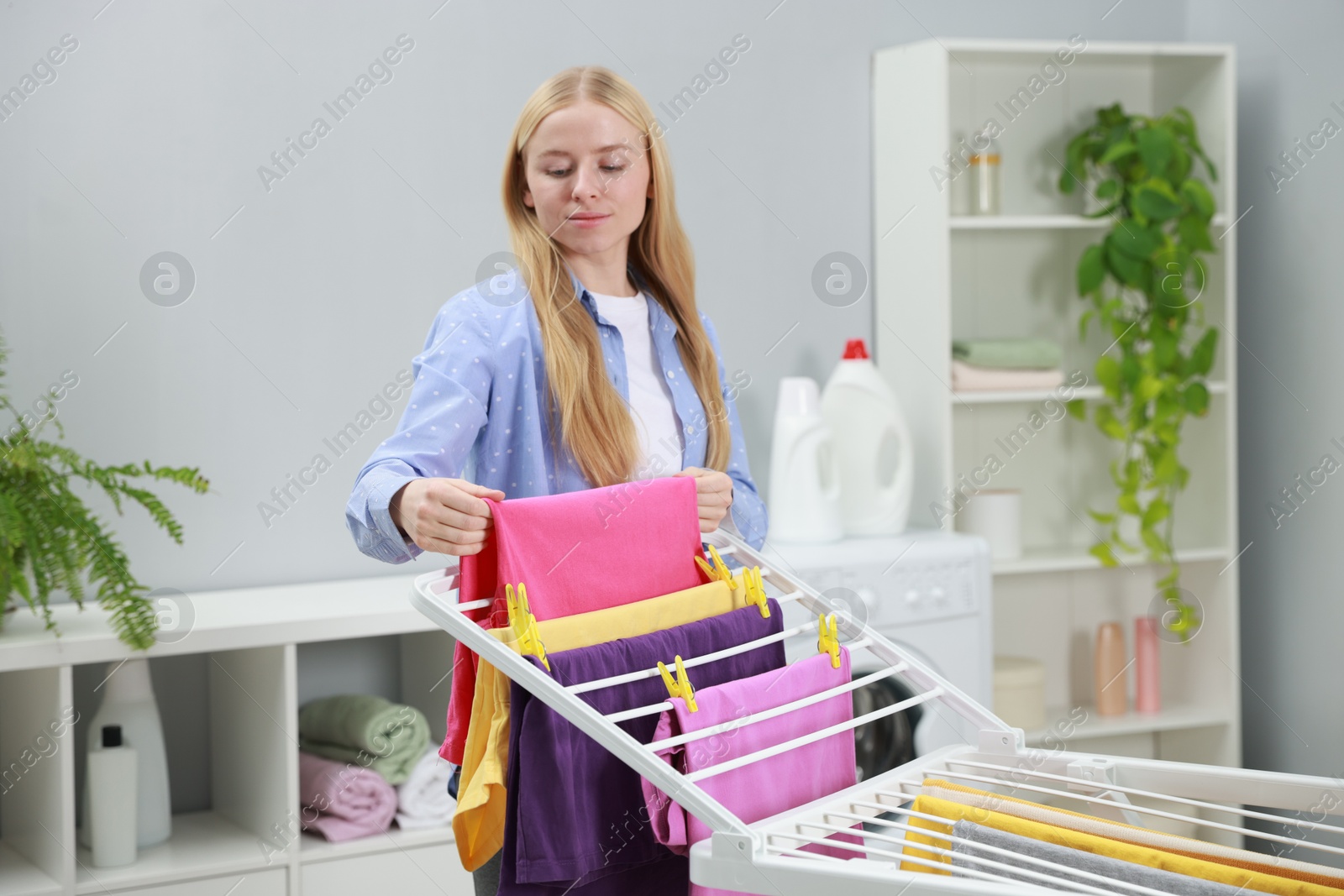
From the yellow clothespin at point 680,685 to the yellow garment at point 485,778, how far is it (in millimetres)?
145

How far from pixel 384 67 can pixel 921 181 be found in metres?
1.12

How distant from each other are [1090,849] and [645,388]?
2.13ft

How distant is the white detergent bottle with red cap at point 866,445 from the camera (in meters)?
2.50

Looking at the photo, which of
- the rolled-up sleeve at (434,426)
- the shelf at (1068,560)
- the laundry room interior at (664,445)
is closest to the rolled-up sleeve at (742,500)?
the laundry room interior at (664,445)

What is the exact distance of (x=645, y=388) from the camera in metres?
1.35

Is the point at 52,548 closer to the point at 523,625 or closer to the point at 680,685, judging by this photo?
the point at 523,625

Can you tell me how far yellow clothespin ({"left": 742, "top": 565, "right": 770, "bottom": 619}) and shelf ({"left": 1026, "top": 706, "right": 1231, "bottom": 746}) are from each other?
1.60 meters

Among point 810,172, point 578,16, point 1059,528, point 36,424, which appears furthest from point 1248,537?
point 36,424

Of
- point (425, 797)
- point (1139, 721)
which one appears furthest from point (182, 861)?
point (1139, 721)

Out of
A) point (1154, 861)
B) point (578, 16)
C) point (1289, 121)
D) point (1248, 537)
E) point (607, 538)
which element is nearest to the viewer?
point (1154, 861)

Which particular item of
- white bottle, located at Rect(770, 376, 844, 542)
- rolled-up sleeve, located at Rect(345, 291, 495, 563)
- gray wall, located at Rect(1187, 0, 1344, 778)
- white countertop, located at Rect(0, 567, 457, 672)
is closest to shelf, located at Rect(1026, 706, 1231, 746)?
gray wall, located at Rect(1187, 0, 1344, 778)

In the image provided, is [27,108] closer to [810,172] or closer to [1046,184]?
[810,172]

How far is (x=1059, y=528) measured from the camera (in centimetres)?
291

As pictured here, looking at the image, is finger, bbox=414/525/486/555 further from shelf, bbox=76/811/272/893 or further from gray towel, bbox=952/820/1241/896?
shelf, bbox=76/811/272/893
